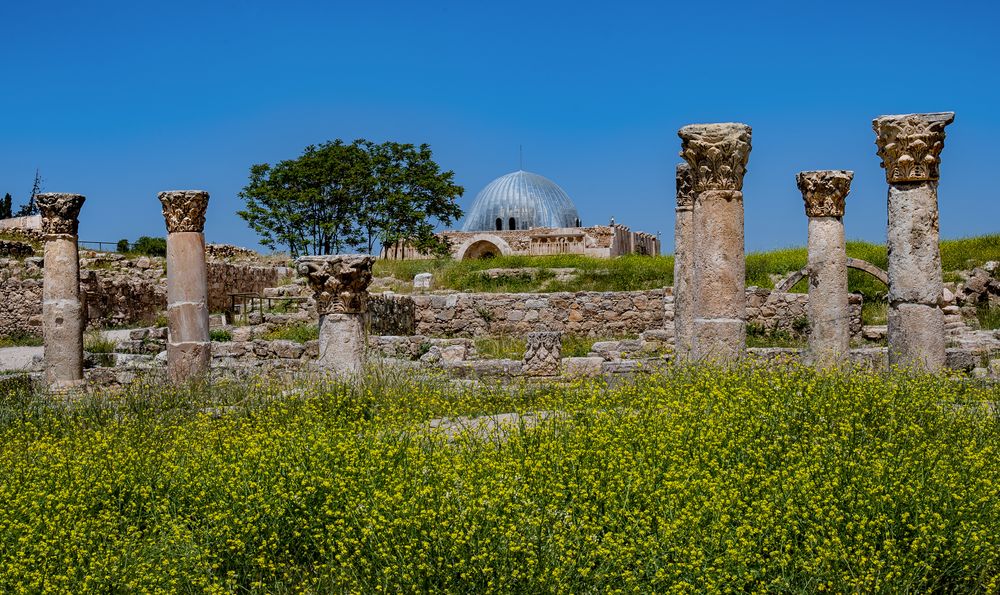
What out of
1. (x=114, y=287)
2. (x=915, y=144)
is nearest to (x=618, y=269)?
(x=114, y=287)

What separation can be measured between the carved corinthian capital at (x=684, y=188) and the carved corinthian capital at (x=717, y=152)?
3.91m

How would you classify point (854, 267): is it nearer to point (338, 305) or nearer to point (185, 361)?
point (338, 305)

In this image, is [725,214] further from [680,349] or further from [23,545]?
[23,545]

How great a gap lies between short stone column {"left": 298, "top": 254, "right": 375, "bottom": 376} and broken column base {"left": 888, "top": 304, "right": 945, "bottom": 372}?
671 cm

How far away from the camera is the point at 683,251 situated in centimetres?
1491

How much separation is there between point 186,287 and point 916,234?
33.6ft

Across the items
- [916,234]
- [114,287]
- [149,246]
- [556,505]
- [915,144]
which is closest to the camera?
[556,505]

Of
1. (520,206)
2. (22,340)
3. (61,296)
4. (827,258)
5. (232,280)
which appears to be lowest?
(22,340)

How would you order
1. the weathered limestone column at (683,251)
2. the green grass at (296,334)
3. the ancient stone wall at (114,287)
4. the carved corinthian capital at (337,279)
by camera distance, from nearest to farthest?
1. the carved corinthian capital at (337,279)
2. the weathered limestone column at (683,251)
3. the green grass at (296,334)
4. the ancient stone wall at (114,287)

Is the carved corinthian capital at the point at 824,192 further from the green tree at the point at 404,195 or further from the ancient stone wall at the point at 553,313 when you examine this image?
the green tree at the point at 404,195

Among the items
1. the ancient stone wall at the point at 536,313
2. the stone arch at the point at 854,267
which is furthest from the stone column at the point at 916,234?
the ancient stone wall at the point at 536,313

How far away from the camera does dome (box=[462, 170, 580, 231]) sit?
6688 cm

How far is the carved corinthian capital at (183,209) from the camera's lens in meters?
14.6

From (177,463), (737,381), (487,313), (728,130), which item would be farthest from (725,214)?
(487,313)
